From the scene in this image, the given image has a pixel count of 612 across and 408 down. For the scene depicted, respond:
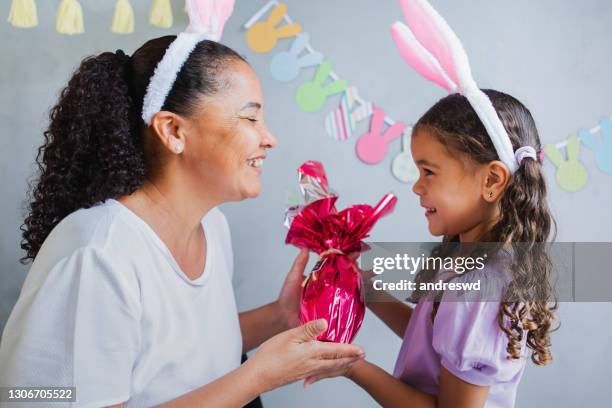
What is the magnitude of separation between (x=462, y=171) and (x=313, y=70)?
0.68 meters

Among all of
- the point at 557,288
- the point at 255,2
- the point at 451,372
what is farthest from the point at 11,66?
the point at 557,288

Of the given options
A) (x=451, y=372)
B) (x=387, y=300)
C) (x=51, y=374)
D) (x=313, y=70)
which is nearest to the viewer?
(x=51, y=374)

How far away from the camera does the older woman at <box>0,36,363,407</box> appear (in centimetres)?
105

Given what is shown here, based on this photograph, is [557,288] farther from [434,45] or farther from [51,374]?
[51,374]

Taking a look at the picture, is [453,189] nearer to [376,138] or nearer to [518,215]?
[518,215]

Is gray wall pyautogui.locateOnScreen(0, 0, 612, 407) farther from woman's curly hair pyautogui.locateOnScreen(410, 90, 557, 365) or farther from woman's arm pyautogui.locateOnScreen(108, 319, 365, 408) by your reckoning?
woman's arm pyautogui.locateOnScreen(108, 319, 365, 408)

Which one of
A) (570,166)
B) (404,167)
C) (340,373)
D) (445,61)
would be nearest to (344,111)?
(404,167)

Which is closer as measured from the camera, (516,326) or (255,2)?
(516,326)

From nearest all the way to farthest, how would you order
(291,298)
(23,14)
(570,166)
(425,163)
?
(425,163), (291,298), (23,14), (570,166)

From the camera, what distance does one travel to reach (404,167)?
1.82m

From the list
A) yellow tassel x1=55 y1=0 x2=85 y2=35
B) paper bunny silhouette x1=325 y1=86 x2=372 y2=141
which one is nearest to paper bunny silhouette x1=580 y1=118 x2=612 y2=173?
paper bunny silhouette x1=325 y1=86 x2=372 y2=141

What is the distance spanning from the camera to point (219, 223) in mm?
1575

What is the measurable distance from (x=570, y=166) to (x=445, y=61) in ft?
2.62

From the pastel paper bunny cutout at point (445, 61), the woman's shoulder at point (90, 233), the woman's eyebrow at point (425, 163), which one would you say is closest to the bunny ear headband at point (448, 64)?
the pastel paper bunny cutout at point (445, 61)
